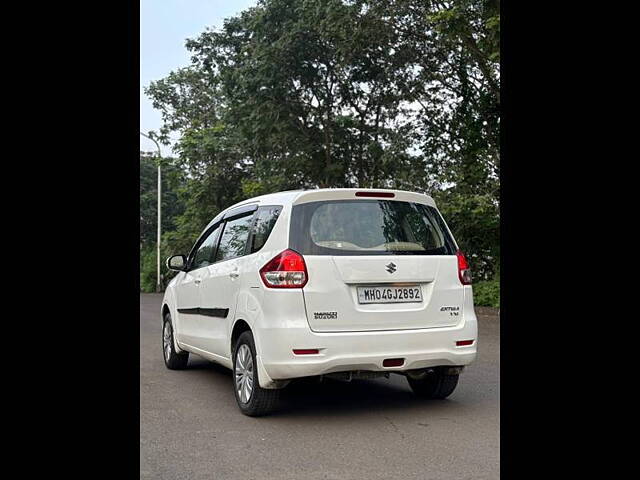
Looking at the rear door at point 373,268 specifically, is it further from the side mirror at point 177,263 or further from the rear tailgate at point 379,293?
the side mirror at point 177,263

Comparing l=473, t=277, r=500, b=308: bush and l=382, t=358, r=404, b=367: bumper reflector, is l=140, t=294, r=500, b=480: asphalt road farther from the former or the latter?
l=473, t=277, r=500, b=308: bush

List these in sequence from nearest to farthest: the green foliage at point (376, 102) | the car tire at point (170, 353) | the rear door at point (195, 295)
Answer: the rear door at point (195, 295) < the car tire at point (170, 353) < the green foliage at point (376, 102)

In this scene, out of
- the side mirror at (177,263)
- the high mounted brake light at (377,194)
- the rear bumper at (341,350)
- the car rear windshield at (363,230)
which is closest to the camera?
the rear bumper at (341,350)

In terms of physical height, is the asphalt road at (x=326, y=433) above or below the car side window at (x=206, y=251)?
below

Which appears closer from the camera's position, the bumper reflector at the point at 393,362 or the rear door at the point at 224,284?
the bumper reflector at the point at 393,362

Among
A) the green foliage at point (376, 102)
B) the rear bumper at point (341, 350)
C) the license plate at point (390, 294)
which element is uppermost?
the green foliage at point (376, 102)

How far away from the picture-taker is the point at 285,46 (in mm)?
19844

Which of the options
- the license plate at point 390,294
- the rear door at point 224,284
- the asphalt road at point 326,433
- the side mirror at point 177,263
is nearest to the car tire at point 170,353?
the asphalt road at point 326,433

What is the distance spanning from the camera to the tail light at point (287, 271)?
496 cm

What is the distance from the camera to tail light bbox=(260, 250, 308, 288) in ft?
16.3

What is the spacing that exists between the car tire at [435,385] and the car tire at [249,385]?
1.33 metres
